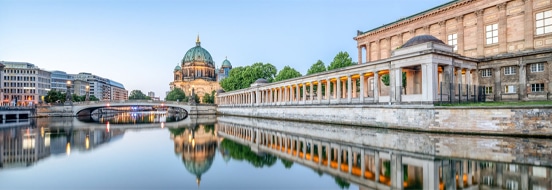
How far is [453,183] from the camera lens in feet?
34.8

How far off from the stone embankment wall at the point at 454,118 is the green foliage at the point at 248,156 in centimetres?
1412

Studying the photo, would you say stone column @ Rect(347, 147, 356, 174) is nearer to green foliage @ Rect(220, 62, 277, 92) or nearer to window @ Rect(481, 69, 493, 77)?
window @ Rect(481, 69, 493, 77)

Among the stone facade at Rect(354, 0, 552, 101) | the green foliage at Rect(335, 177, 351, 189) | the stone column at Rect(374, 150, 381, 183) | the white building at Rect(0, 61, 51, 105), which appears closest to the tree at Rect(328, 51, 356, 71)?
the stone facade at Rect(354, 0, 552, 101)

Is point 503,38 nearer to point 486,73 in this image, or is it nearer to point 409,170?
point 486,73

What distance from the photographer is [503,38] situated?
35375mm

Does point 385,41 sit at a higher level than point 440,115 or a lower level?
higher

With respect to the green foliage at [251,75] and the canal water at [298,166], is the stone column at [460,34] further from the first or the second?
the green foliage at [251,75]

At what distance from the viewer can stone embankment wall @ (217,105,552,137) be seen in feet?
70.6

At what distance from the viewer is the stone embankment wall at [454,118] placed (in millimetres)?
21531

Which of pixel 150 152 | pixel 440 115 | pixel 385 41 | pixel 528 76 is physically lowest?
pixel 150 152

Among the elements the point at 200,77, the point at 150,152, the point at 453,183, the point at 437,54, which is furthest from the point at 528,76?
the point at 200,77

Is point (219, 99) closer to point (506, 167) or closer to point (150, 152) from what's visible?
point (150, 152)

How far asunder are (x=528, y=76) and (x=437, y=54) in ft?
39.9

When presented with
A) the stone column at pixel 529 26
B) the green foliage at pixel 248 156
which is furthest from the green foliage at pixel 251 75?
the green foliage at pixel 248 156
